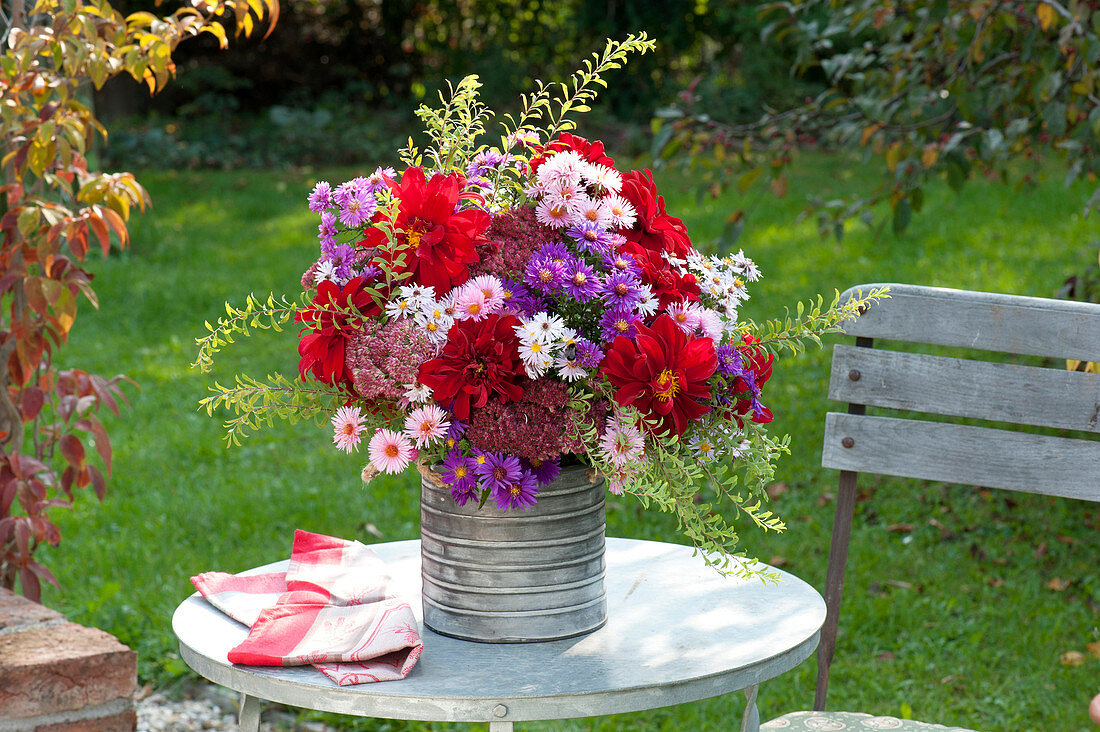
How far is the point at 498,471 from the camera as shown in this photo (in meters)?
1.31

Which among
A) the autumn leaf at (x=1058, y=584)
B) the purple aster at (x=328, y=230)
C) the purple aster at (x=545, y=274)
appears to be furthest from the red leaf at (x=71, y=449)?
the autumn leaf at (x=1058, y=584)

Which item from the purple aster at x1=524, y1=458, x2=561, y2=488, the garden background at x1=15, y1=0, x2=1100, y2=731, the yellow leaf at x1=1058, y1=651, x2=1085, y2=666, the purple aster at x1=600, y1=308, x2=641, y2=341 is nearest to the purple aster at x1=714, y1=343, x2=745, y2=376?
the purple aster at x1=600, y1=308, x2=641, y2=341

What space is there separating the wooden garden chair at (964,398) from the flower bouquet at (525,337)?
0.66 meters

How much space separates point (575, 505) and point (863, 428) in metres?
0.87

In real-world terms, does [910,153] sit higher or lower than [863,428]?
higher

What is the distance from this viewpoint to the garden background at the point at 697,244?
321 centimetres

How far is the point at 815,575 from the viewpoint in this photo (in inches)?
144

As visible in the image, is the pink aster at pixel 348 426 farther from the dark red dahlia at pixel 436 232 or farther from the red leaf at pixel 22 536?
the red leaf at pixel 22 536

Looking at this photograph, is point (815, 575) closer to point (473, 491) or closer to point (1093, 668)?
point (1093, 668)

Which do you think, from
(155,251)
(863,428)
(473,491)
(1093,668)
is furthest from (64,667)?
(155,251)

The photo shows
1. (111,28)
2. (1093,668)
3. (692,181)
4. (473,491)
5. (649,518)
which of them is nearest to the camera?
(473,491)

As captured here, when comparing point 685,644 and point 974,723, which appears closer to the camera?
point 685,644

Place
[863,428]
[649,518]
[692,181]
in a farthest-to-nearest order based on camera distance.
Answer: [692,181] < [649,518] < [863,428]

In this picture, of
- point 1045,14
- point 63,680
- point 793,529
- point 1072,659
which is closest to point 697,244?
point 793,529
